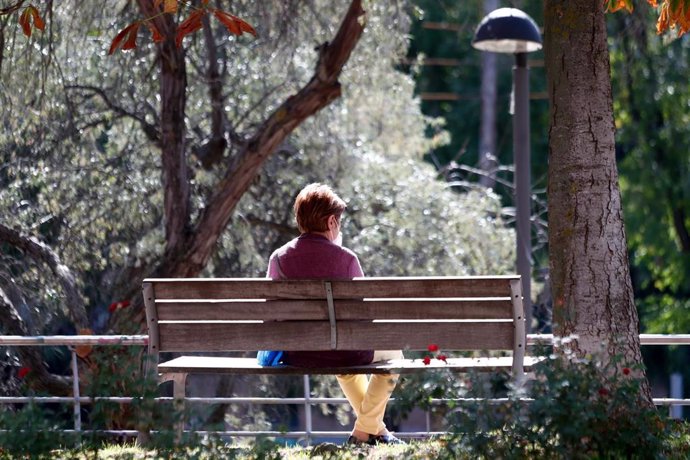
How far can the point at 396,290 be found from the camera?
17.5 feet

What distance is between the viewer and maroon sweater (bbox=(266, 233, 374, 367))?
5676 millimetres

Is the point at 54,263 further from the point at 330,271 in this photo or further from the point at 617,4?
the point at 617,4

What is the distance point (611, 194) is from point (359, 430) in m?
1.69

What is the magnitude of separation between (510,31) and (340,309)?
16.2ft

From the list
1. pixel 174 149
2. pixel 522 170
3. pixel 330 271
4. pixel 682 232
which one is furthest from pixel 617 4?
pixel 682 232

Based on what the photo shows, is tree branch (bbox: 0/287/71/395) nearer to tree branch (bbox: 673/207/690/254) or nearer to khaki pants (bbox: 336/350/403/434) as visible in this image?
khaki pants (bbox: 336/350/403/434)

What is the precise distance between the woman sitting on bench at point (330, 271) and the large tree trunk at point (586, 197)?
0.97m

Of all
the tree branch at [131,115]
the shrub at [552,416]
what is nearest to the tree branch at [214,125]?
the tree branch at [131,115]

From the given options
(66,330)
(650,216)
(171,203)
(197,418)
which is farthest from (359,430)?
(650,216)

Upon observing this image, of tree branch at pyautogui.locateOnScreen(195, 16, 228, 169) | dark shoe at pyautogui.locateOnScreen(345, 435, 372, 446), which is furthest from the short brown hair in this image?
tree branch at pyautogui.locateOnScreen(195, 16, 228, 169)

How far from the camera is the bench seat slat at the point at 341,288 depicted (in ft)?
17.3

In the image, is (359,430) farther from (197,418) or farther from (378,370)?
(197,418)

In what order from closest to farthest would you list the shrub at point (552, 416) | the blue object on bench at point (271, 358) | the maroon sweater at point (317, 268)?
the shrub at point (552, 416)
the maroon sweater at point (317, 268)
the blue object on bench at point (271, 358)

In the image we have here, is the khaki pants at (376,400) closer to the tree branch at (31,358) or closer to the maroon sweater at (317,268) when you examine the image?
the maroon sweater at (317,268)
